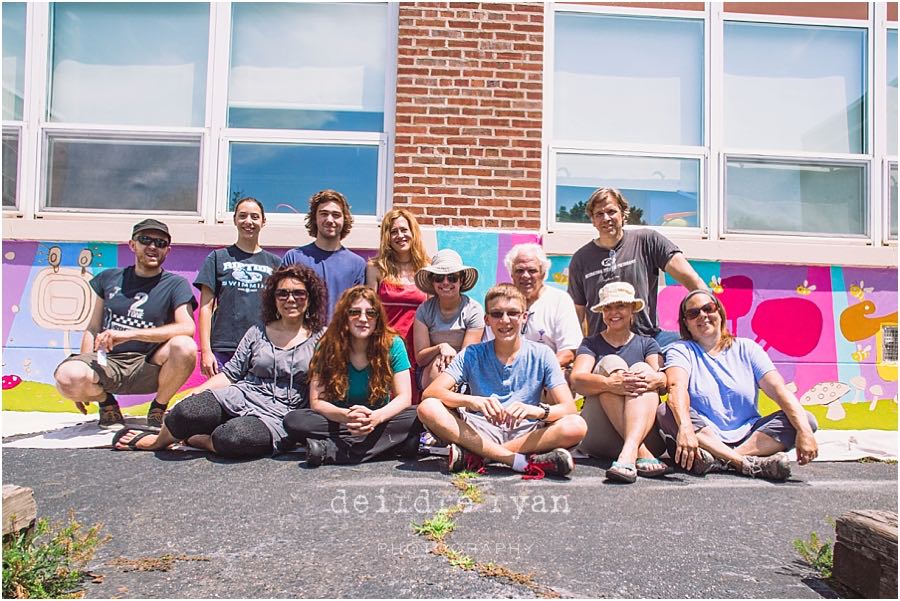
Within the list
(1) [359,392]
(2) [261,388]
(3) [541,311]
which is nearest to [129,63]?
(2) [261,388]

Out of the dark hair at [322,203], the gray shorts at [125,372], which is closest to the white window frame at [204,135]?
the dark hair at [322,203]

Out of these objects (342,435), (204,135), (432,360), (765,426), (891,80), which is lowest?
(342,435)

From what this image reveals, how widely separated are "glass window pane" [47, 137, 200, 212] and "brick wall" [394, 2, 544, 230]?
1922 mm

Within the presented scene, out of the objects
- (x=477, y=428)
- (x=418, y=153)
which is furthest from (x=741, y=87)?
(x=477, y=428)

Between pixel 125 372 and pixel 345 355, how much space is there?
1.80 meters

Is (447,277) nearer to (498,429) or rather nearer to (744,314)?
(498,429)

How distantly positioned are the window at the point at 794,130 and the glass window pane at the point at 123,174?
4.91 metres

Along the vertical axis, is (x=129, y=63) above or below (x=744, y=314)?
above

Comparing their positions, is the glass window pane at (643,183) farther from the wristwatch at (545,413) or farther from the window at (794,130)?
the wristwatch at (545,413)

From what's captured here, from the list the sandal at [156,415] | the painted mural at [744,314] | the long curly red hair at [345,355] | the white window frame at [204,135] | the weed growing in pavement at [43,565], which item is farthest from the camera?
the white window frame at [204,135]

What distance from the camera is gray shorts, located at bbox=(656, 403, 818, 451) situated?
12.8ft

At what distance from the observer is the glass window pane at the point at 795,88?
20.4ft

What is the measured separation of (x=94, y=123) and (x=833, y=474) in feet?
20.9

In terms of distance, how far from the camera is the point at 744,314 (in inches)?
227
